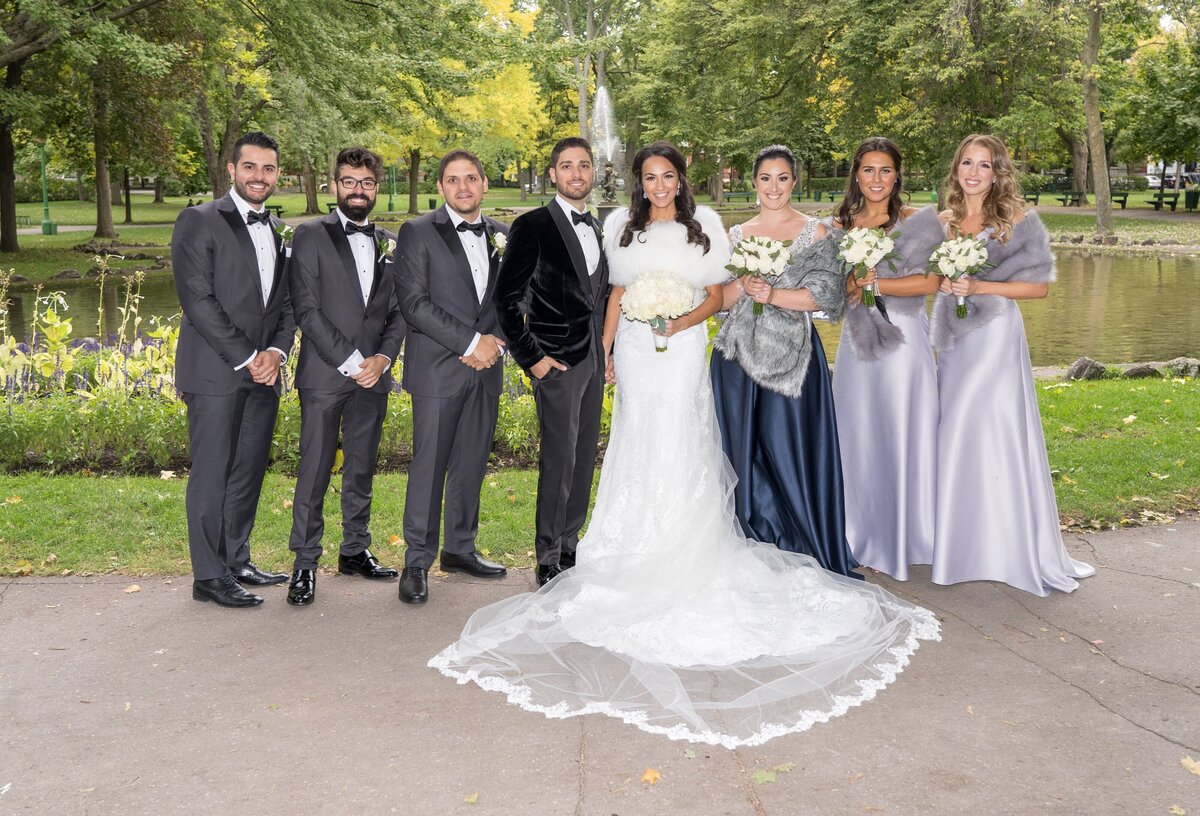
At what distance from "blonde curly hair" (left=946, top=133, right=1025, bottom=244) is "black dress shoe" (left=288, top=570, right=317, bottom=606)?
14.3ft

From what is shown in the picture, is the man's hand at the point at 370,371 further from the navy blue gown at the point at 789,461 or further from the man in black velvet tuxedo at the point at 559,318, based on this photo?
the navy blue gown at the point at 789,461

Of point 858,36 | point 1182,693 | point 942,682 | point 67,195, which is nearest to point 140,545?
point 942,682

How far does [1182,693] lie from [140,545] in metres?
5.95

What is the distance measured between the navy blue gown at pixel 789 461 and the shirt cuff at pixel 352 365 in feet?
6.90

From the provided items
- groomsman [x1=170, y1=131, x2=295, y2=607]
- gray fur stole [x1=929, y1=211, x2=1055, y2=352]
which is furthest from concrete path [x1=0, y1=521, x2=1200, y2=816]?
gray fur stole [x1=929, y1=211, x2=1055, y2=352]

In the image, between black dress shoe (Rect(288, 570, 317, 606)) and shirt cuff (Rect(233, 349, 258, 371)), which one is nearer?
shirt cuff (Rect(233, 349, 258, 371))

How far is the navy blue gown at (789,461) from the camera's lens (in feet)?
20.0

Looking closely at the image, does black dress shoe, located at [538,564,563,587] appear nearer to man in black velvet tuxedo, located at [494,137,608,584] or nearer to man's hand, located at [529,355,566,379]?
man in black velvet tuxedo, located at [494,137,608,584]

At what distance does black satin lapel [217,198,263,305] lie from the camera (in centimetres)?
567

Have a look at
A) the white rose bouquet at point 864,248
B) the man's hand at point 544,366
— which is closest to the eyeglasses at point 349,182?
the man's hand at point 544,366

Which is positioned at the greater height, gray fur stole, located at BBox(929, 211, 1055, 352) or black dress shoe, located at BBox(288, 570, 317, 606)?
gray fur stole, located at BBox(929, 211, 1055, 352)

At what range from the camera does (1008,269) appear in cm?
620

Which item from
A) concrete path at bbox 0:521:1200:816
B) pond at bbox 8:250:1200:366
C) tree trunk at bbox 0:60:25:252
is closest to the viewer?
concrete path at bbox 0:521:1200:816

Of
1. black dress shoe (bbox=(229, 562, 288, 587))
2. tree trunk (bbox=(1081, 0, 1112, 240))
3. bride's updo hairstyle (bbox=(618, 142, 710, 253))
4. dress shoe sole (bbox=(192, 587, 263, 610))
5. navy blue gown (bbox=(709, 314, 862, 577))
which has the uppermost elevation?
tree trunk (bbox=(1081, 0, 1112, 240))
